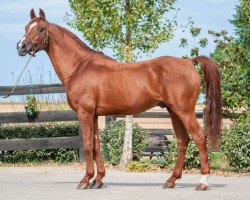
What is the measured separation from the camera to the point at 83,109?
10594mm

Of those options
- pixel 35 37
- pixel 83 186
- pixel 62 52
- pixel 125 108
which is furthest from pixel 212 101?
pixel 35 37

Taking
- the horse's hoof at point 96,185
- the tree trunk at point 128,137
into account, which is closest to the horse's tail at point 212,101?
the horse's hoof at point 96,185

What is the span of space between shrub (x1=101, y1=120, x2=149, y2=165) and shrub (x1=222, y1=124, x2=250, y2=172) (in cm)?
296

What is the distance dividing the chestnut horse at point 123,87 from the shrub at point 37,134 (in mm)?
6600

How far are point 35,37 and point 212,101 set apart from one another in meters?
3.10

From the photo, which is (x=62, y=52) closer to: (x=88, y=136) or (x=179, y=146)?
(x=88, y=136)

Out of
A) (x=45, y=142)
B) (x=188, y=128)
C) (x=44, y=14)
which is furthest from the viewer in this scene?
(x=45, y=142)

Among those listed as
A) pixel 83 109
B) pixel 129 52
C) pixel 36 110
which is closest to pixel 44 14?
pixel 83 109

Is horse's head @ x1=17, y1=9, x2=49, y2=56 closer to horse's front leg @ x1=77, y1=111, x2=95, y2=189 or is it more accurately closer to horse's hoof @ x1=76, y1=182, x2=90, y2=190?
horse's front leg @ x1=77, y1=111, x2=95, y2=189

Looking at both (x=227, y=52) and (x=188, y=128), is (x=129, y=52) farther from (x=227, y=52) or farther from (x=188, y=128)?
(x=188, y=128)

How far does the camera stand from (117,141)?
1641cm

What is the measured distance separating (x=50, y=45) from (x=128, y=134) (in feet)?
17.9

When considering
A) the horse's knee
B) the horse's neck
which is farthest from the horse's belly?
the horse's neck

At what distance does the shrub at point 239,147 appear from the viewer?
545 inches
